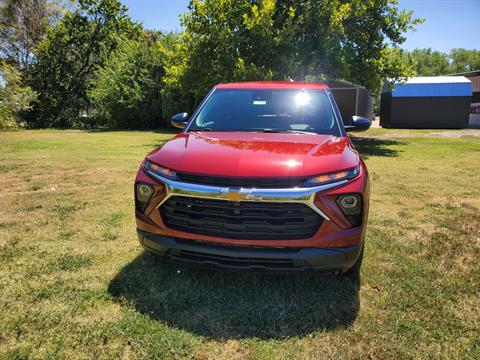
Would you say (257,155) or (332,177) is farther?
(257,155)

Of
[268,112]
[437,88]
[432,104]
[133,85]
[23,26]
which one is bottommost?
[432,104]

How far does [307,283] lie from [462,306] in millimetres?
1206

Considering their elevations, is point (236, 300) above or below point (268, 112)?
below

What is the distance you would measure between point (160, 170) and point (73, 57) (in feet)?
108

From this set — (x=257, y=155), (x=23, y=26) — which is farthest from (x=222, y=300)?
(x=23, y=26)

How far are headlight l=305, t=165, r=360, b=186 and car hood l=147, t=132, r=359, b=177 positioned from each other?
0.12 feet

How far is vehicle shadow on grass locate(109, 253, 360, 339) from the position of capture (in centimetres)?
263

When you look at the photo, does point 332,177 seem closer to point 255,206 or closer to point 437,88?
point 255,206

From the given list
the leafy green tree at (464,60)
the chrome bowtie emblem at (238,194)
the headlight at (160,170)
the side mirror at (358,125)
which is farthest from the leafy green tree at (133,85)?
the leafy green tree at (464,60)

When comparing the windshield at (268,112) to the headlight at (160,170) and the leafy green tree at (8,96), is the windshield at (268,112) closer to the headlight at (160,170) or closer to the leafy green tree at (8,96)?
the headlight at (160,170)

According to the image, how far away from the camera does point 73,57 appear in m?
31.1

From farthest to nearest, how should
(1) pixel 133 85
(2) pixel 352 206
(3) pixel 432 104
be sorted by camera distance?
1. (3) pixel 432 104
2. (1) pixel 133 85
3. (2) pixel 352 206

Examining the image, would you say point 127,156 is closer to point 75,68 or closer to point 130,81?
point 130,81

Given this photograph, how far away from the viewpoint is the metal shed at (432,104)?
29.4m
